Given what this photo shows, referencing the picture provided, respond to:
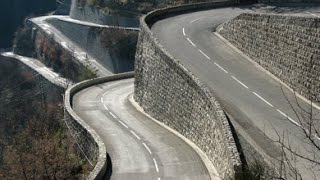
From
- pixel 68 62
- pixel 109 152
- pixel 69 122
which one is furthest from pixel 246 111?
pixel 68 62

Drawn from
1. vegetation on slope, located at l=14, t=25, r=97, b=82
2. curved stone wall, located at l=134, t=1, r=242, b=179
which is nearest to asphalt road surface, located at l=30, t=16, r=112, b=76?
vegetation on slope, located at l=14, t=25, r=97, b=82

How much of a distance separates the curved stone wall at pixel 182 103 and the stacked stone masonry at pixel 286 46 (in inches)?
163

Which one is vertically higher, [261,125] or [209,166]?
[261,125]

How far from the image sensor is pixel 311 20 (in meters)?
22.0

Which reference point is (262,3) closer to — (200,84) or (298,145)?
(200,84)

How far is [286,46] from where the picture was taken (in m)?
24.5

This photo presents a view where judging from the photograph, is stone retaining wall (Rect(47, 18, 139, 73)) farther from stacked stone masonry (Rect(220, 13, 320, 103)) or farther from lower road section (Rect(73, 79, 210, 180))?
stacked stone masonry (Rect(220, 13, 320, 103))

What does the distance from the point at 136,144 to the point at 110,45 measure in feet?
129

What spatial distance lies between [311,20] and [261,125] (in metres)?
5.20

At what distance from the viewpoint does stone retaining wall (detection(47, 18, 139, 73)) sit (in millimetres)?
62094

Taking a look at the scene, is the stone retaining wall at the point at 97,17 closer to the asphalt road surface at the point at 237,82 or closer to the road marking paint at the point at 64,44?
the road marking paint at the point at 64,44

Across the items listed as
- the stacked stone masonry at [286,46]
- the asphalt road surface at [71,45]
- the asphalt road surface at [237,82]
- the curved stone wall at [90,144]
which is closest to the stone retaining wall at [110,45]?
the asphalt road surface at [71,45]

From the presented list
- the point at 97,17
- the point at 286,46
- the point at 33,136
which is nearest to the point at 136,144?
→ the point at 286,46

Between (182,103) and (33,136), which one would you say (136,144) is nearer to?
(182,103)
